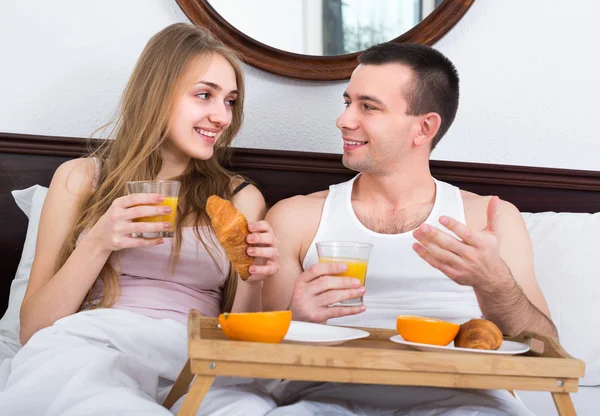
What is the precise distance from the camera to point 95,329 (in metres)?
1.59

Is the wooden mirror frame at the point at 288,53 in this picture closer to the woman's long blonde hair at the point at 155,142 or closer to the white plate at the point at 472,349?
the woman's long blonde hair at the point at 155,142

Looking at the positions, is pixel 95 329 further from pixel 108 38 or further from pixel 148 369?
pixel 108 38

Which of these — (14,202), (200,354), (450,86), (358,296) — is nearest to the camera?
(200,354)

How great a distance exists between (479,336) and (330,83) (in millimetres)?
1305

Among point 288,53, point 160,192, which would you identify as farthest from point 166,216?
point 288,53

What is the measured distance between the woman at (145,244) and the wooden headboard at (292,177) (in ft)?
0.63

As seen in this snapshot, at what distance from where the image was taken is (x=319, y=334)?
1355 millimetres

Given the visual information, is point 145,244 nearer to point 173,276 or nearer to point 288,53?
point 173,276

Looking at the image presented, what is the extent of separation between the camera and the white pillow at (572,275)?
1969 mm

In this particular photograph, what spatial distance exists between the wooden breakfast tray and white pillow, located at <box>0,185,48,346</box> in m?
1.05

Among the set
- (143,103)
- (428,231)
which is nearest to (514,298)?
(428,231)

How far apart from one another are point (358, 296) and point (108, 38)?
1.43 metres

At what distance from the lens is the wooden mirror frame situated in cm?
232

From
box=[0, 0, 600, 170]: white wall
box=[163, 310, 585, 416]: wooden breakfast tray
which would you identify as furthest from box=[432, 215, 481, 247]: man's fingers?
box=[0, 0, 600, 170]: white wall
